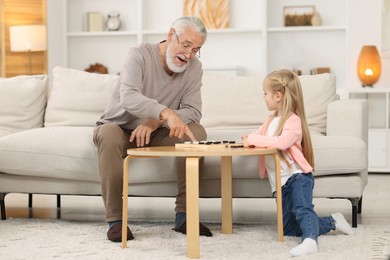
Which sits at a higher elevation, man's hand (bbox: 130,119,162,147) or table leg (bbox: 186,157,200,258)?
man's hand (bbox: 130,119,162,147)

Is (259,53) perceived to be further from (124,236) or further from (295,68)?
(124,236)

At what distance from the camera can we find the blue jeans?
3.25 metres

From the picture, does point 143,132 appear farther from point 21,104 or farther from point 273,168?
point 21,104

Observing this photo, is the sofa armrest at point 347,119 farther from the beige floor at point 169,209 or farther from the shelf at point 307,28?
the shelf at point 307,28

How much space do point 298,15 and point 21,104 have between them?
313 centimetres

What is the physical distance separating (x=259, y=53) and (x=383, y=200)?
259 centimetres

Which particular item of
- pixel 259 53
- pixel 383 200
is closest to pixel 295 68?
pixel 259 53

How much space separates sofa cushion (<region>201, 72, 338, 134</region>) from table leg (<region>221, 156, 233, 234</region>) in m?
0.85

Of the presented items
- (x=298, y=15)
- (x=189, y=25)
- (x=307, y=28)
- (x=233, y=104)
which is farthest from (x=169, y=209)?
(x=298, y=15)

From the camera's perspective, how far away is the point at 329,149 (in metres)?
3.69

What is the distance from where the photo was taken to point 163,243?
331cm

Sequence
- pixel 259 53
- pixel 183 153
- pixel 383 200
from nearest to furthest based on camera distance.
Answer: pixel 183 153 → pixel 383 200 → pixel 259 53

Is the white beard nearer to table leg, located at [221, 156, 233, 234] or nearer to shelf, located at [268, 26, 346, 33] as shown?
table leg, located at [221, 156, 233, 234]

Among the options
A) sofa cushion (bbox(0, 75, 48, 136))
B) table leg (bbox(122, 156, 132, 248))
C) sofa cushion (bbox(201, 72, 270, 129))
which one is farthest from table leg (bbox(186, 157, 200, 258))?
sofa cushion (bbox(0, 75, 48, 136))
